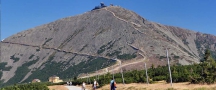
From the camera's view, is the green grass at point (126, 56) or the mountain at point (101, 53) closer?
the green grass at point (126, 56)

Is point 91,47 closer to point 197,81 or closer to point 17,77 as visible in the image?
point 17,77

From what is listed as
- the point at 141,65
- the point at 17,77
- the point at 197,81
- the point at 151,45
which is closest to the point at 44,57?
the point at 17,77

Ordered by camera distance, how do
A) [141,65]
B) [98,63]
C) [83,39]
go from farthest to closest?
[83,39], [98,63], [141,65]

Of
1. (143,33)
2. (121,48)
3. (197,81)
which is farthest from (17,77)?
(197,81)

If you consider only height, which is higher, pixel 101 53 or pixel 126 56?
pixel 101 53

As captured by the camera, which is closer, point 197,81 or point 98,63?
point 197,81

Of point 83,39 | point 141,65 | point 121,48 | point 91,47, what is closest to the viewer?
point 141,65

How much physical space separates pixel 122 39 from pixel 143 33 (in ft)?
40.0

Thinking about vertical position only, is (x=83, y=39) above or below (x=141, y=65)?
above

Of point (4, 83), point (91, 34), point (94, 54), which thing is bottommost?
point (4, 83)

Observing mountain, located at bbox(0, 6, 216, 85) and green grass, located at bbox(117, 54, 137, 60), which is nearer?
green grass, located at bbox(117, 54, 137, 60)

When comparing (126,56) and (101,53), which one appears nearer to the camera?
(126,56)

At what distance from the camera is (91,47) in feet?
596

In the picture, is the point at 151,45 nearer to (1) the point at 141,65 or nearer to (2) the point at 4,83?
(1) the point at 141,65
